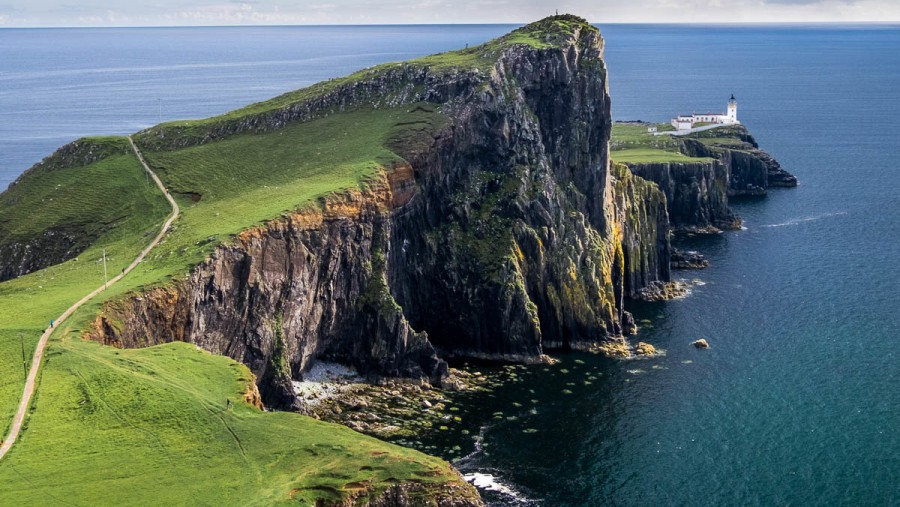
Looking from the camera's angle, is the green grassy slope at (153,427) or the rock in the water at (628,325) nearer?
the green grassy slope at (153,427)

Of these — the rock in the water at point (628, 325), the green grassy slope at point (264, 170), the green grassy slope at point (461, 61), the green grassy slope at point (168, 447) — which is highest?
the green grassy slope at point (461, 61)

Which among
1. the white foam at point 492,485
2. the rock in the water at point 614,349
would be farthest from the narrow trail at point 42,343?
the rock in the water at point 614,349

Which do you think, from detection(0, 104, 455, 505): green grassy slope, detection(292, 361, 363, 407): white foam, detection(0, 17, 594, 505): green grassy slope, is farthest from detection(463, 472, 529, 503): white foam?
detection(292, 361, 363, 407): white foam

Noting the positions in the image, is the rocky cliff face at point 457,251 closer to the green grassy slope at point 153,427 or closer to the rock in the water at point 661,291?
the rock in the water at point 661,291

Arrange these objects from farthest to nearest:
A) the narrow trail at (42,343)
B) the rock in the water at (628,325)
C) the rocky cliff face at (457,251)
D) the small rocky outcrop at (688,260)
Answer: the small rocky outcrop at (688,260)
the rock in the water at (628,325)
the rocky cliff face at (457,251)
the narrow trail at (42,343)

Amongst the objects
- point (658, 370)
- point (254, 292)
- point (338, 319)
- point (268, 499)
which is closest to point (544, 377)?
point (658, 370)

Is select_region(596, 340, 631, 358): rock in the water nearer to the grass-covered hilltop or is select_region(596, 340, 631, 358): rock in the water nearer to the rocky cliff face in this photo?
the grass-covered hilltop
